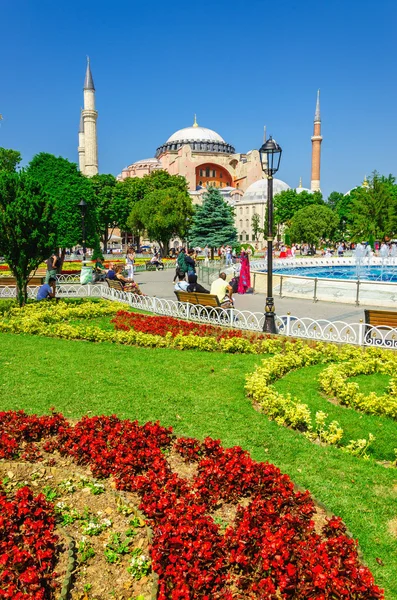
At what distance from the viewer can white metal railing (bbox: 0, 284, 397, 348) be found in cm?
760

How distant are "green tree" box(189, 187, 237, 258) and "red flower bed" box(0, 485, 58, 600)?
32128 mm

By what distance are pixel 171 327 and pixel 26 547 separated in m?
6.13

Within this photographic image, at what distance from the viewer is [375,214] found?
40.4 m

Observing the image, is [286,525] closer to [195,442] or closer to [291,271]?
[195,442]

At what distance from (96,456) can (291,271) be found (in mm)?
22472

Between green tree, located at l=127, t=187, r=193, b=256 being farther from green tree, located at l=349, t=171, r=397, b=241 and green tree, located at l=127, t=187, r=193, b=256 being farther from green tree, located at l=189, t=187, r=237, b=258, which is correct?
green tree, located at l=349, t=171, r=397, b=241

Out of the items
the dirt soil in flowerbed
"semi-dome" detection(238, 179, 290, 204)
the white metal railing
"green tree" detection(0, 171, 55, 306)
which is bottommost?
the dirt soil in flowerbed

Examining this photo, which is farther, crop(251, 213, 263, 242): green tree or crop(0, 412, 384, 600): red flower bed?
crop(251, 213, 263, 242): green tree

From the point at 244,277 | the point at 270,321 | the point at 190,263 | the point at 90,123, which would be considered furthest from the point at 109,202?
the point at 270,321

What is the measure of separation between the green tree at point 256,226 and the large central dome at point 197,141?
15.7 meters

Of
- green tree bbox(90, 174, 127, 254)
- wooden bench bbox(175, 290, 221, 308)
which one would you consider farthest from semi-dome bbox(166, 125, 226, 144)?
wooden bench bbox(175, 290, 221, 308)

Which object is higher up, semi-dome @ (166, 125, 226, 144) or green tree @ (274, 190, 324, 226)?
semi-dome @ (166, 125, 226, 144)

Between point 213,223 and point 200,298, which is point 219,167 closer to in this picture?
point 213,223

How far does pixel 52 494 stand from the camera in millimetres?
3760
